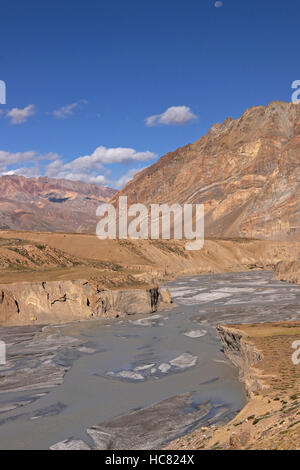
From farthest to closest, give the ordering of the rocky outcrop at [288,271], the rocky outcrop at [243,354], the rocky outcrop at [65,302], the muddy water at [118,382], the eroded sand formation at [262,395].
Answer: the rocky outcrop at [288,271] → the rocky outcrop at [65,302] → the rocky outcrop at [243,354] → the muddy water at [118,382] → the eroded sand formation at [262,395]

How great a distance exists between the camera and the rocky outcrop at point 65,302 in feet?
152

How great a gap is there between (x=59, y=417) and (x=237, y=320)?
2783 cm

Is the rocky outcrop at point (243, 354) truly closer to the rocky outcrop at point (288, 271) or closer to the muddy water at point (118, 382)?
the muddy water at point (118, 382)

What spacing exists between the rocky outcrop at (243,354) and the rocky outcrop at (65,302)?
1914 cm

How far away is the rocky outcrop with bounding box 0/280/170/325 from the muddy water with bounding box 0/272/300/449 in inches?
92.9

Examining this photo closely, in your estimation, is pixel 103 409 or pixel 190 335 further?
pixel 190 335

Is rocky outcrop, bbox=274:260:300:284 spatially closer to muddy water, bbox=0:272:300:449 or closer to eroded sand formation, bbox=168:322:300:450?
muddy water, bbox=0:272:300:449

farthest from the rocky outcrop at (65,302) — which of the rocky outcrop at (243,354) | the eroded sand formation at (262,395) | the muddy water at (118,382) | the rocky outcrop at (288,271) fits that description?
the rocky outcrop at (288,271)

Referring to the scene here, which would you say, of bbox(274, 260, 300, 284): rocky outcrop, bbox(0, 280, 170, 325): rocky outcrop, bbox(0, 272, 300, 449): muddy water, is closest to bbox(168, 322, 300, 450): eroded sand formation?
bbox(0, 272, 300, 449): muddy water

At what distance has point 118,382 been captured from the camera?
2734cm

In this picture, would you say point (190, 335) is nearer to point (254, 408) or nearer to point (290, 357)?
point (290, 357)

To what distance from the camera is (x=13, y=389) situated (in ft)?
85.8
